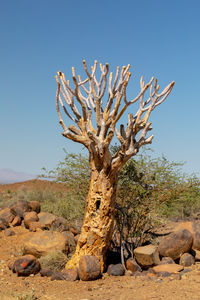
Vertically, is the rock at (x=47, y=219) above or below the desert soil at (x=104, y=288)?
above

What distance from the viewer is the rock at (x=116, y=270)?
26.0 feet

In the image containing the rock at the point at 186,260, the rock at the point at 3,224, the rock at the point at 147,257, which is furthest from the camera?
the rock at the point at 3,224

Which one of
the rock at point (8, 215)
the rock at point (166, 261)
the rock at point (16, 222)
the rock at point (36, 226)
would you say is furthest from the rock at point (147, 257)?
the rock at point (8, 215)

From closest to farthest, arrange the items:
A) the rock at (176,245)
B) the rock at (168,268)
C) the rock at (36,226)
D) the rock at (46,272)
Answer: the rock at (168,268) < the rock at (46,272) < the rock at (176,245) < the rock at (36,226)

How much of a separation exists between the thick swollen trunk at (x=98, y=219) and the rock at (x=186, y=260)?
7.63ft

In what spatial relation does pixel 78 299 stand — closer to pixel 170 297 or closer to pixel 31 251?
pixel 170 297

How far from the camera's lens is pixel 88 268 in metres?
7.46

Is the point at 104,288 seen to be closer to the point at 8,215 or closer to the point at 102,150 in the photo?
the point at 102,150

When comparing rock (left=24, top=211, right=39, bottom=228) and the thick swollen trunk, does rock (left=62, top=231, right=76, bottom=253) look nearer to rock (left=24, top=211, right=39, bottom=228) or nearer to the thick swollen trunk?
the thick swollen trunk

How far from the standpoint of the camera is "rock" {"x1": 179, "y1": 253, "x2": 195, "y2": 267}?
28.4 ft

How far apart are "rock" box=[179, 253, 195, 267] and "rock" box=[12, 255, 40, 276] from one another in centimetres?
401

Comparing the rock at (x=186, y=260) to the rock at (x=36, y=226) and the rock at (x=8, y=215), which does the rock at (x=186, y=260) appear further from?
the rock at (x=8, y=215)

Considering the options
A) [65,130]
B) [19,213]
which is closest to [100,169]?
[65,130]

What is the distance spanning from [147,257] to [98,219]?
5.79 feet
